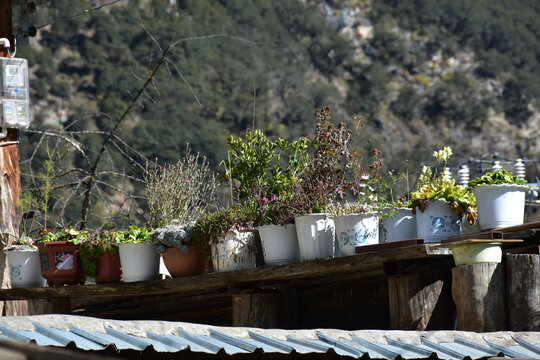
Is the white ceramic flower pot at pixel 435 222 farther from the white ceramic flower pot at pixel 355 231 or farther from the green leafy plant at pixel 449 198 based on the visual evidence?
the white ceramic flower pot at pixel 355 231

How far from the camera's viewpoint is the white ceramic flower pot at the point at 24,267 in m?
7.67

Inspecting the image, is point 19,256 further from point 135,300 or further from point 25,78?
point 25,78

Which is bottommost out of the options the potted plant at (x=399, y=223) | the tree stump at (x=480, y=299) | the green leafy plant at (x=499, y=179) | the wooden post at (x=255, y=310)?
the wooden post at (x=255, y=310)

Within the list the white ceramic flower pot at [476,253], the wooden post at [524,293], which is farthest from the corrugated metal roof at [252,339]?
the white ceramic flower pot at [476,253]

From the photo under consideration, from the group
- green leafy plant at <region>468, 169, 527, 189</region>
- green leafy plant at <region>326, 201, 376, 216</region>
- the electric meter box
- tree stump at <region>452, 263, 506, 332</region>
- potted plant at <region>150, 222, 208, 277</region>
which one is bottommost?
tree stump at <region>452, 263, 506, 332</region>

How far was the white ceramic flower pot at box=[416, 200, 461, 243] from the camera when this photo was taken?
600cm

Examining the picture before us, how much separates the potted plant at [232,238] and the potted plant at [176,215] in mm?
246

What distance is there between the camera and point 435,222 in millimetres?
5996

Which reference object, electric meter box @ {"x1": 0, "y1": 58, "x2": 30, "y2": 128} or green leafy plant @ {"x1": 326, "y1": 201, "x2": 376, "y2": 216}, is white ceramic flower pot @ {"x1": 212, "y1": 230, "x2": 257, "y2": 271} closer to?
green leafy plant @ {"x1": 326, "y1": 201, "x2": 376, "y2": 216}

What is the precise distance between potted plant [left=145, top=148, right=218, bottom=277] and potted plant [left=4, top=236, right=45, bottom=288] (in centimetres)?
97

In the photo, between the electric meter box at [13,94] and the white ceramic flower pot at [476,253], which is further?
the electric meter box at [13,94]

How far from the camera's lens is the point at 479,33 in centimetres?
4212

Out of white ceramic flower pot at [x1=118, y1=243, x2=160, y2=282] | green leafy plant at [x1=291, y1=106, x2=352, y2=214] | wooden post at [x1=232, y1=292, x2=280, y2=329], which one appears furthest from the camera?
white ceramic flower pot at [x1=118, y1=243, x2=160, y2=282]

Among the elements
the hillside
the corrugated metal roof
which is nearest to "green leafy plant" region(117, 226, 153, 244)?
the corrugated metal roof
